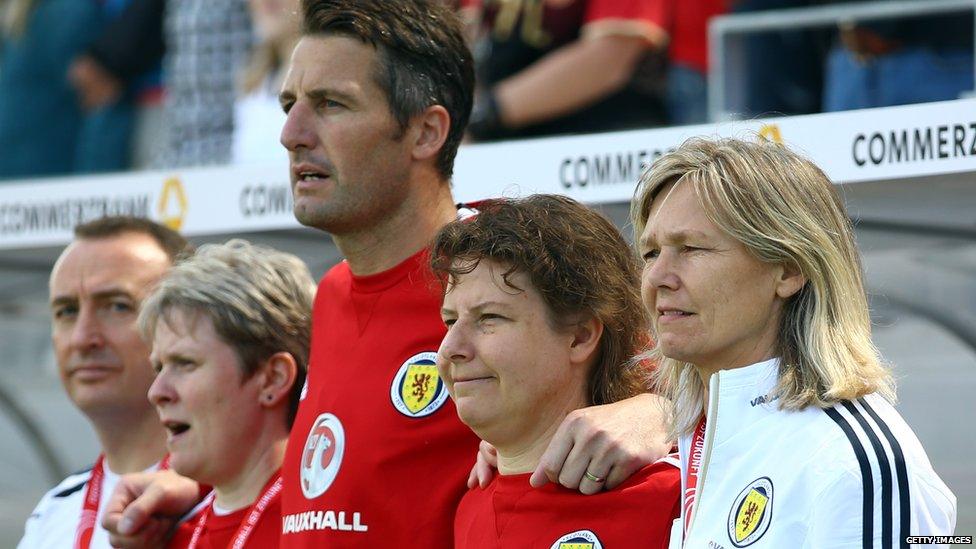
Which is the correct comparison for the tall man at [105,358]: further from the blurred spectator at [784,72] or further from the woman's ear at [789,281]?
the woman's ear at [789,281]

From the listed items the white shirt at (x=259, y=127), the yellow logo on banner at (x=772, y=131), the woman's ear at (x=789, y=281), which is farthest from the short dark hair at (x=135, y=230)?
the woman's ear at (x=789, y=281)

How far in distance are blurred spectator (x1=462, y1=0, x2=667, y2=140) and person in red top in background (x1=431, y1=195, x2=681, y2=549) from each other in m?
2.64

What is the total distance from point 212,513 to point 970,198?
184 cm

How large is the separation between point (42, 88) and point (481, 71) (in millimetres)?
2715

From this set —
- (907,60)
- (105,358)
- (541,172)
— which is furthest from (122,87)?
(541,172)

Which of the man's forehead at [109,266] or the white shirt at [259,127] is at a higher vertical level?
the white shirt at [259,127]

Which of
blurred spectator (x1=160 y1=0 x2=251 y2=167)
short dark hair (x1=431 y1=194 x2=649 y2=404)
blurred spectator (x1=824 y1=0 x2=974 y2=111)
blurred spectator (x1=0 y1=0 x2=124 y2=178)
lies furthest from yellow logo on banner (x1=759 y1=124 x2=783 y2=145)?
blurred spectator (x1=0 y1=0 x2=124 y2=178)

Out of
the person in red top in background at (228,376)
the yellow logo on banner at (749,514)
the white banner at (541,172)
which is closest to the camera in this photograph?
the yellow logo on banner at (749,514)

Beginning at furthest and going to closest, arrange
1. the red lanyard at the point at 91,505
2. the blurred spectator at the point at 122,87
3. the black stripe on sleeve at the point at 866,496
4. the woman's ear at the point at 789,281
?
the blurred spectator at the point at 122,87 < the red lanyard at the point at 91,505 < the woman's ear at the point at 789,281 < the black stripe on sleeve at the point at 866,496

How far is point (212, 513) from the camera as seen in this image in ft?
12.5

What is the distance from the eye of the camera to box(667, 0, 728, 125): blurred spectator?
5.66 metres

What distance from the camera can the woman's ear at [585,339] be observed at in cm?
295

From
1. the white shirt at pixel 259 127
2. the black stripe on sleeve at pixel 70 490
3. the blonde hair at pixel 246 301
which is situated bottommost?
the black stripe on sleeve at pixel 70 490

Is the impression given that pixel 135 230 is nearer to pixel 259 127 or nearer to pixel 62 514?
pixel 62 514
